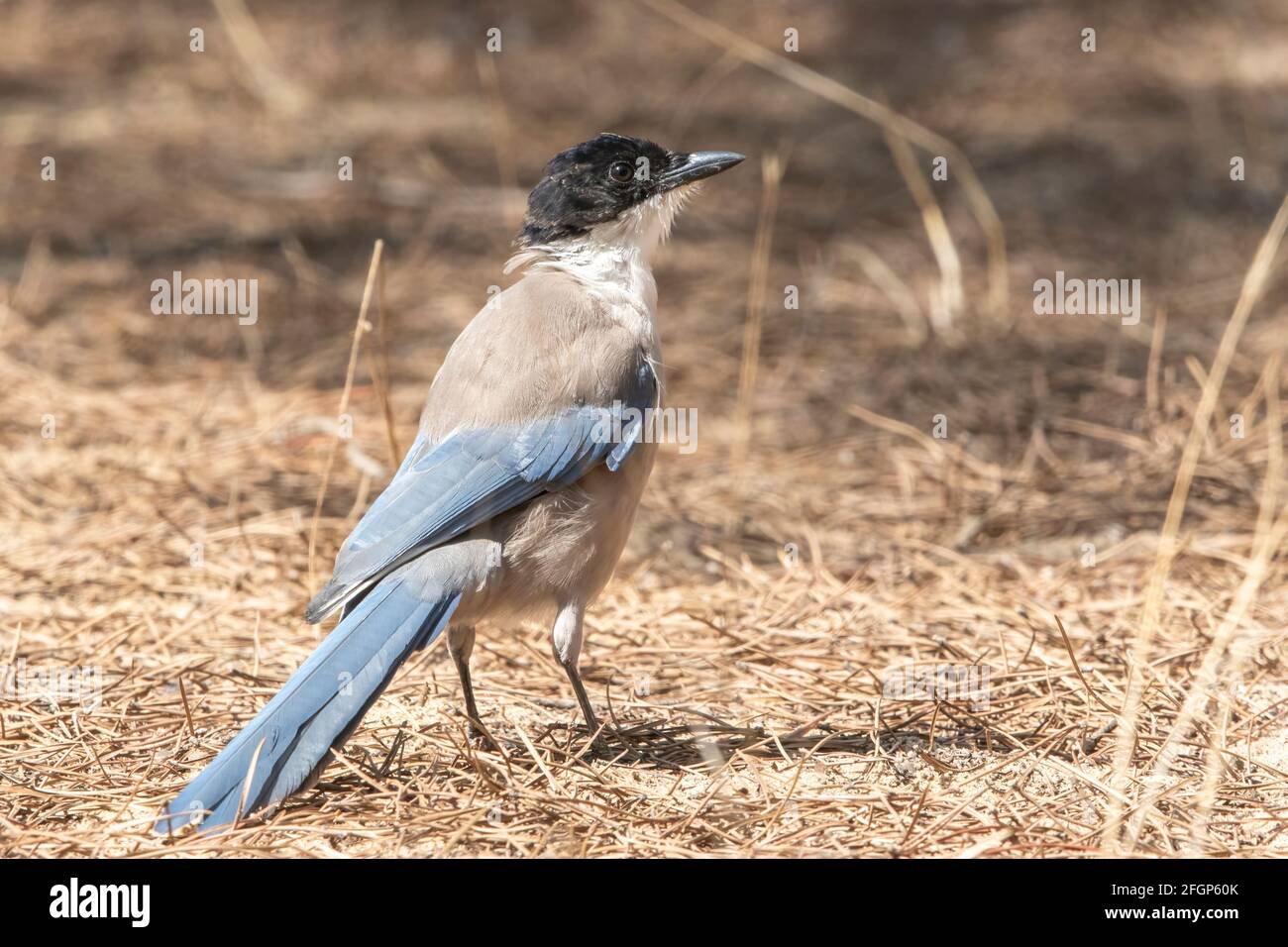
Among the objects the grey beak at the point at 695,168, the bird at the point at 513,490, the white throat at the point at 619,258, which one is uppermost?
→ the grey beak at the point at 695,168

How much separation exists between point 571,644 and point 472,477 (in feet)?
1.64

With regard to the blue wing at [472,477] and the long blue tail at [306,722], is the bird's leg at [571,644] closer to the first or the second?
the blue wing at [472,477]

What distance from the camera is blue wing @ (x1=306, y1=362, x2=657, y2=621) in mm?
3383

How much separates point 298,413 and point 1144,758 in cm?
361

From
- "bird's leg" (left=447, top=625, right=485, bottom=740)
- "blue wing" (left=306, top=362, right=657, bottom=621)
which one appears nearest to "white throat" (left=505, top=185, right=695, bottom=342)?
"blue wing" (left=306, top=362, right=657, bottom=621)

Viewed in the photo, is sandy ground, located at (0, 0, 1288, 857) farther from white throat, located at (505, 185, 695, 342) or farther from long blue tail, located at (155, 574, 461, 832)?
white throat, located at (505, 185, 695, 342)

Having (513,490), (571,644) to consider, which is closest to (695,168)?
(513,490)

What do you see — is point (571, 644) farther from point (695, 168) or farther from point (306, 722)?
point (695, 168)

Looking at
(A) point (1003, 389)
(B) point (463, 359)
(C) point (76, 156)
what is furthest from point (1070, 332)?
(C) point (76, 156)

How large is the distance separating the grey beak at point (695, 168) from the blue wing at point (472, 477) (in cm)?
76

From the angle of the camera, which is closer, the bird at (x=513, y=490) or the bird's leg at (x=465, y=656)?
the bird at (x=513, y=490)

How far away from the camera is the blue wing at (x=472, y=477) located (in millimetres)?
3383

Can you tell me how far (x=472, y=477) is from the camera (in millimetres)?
3592

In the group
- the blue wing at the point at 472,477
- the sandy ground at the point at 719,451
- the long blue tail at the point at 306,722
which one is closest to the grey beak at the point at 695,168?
the blue wing at the point at 472,477
